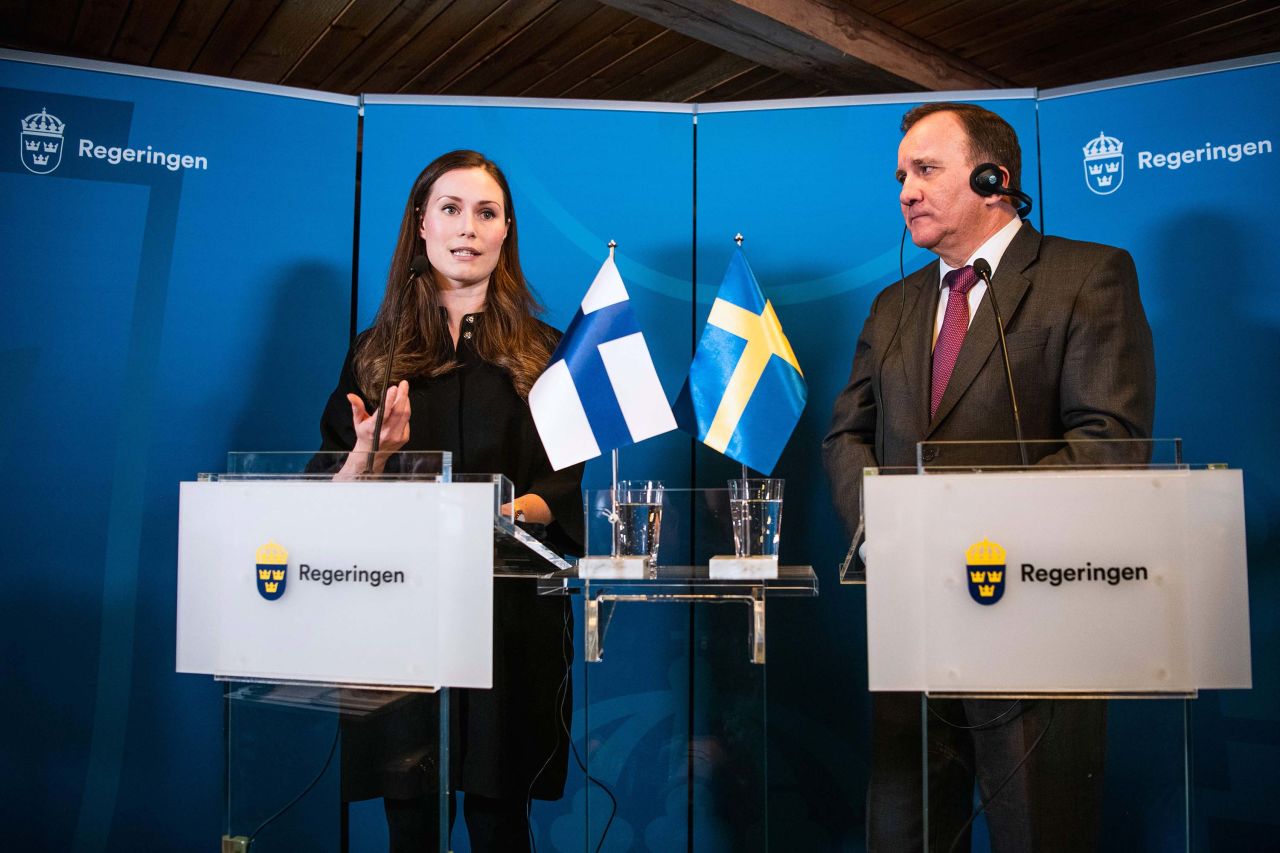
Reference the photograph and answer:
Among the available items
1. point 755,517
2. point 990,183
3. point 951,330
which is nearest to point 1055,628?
point 755,517

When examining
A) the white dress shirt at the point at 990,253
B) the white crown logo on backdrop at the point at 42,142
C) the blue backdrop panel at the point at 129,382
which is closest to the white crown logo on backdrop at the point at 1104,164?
the white dress shirt at the point at 990,253

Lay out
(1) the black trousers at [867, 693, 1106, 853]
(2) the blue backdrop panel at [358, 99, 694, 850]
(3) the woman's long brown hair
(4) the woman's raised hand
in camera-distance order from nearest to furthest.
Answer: (1) the black trousers at [867, 693, 1106, 853]
(4) the woman's raised hand
(3) the woman's long brown hair
(2) the blue backdrop panel at [358, 99, 694, 850]

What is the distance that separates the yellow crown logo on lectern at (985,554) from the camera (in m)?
1.68

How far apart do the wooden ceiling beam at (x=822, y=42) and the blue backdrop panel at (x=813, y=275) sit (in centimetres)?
39

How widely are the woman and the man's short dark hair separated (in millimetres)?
1234

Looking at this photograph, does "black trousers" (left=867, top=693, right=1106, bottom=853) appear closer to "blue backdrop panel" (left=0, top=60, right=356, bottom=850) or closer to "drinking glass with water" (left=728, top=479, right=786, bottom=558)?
"drinking glass with water" (left=728, top=479, right=786, bottom=558)

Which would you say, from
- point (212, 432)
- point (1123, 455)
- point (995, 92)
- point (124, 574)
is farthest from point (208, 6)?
point (1123, 455)

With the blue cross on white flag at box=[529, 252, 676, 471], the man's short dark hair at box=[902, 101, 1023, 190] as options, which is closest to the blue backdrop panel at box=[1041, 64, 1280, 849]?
the man's short dark hair at box=[902, 101, 1023, 190]

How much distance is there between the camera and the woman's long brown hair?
3084mm

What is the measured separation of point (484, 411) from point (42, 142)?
59.9 inches

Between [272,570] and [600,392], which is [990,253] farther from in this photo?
[272,570]

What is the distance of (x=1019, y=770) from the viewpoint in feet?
5.46

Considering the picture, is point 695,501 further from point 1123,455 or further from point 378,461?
point 1123,455

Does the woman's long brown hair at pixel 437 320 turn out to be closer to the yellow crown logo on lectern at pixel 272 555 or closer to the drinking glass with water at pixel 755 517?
the drinking glass with water at pixel 755 517
